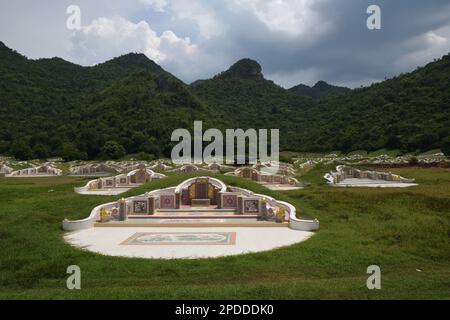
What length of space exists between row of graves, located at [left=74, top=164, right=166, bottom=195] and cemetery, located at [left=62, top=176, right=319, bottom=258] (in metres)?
8.23

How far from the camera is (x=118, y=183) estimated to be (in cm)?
2931

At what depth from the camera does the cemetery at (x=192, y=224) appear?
37.4 ft

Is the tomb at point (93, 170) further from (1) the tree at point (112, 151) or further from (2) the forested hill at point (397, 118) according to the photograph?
(2) the forested hill at point (397, 118)

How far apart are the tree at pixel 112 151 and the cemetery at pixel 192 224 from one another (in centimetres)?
4862

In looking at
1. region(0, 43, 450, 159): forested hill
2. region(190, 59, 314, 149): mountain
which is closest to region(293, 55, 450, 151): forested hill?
region(0, 43, 450, 159): forested hill

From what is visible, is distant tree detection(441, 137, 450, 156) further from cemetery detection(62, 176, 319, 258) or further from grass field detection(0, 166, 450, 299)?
cemetery detection(62, 176, 319, 258)

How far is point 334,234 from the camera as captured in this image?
1268 centimetres

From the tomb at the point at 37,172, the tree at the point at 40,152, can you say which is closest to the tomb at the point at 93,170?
the tomb at the point at 37,172

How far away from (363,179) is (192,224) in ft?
75.8

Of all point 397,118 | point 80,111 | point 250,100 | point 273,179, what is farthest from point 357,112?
point 273,179

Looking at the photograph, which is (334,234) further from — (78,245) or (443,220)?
(78,245)

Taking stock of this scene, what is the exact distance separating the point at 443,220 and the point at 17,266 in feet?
42.5

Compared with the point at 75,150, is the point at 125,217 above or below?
below
